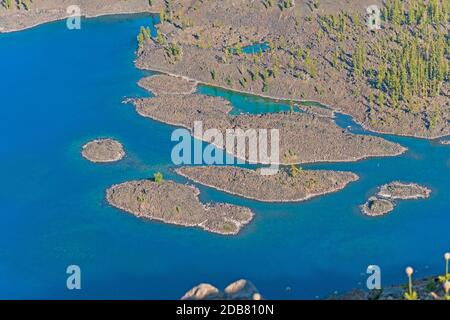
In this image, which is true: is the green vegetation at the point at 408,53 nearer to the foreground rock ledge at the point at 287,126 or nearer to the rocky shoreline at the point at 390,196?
the foreground rock ledge at the point at 287,126

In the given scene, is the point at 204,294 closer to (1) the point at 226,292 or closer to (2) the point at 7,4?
(1) the point at 226,292

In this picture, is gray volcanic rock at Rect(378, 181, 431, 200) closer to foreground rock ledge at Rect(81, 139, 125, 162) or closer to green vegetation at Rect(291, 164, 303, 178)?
green vegetation at Rect(291, 164, 303, 178)

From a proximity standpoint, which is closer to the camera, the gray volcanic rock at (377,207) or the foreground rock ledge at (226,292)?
the foreground rock ledge at (226,292)

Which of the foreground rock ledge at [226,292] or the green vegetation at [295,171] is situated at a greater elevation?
the green vegetation at [295,171]

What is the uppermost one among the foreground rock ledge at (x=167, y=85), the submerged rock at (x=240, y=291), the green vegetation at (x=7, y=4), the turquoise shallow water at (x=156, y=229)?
the green vegetation at (x=7, y=4)

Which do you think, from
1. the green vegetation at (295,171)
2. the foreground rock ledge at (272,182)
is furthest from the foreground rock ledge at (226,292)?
the green vegetation at (295,171)

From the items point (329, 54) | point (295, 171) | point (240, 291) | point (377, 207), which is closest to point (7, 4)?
point (329, 54)

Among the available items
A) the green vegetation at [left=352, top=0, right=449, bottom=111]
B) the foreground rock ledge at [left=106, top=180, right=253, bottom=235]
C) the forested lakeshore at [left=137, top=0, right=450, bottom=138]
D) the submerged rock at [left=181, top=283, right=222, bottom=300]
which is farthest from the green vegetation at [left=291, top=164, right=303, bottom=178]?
the submerged rock at [left=181, top=283, right=222, bottom=300]
